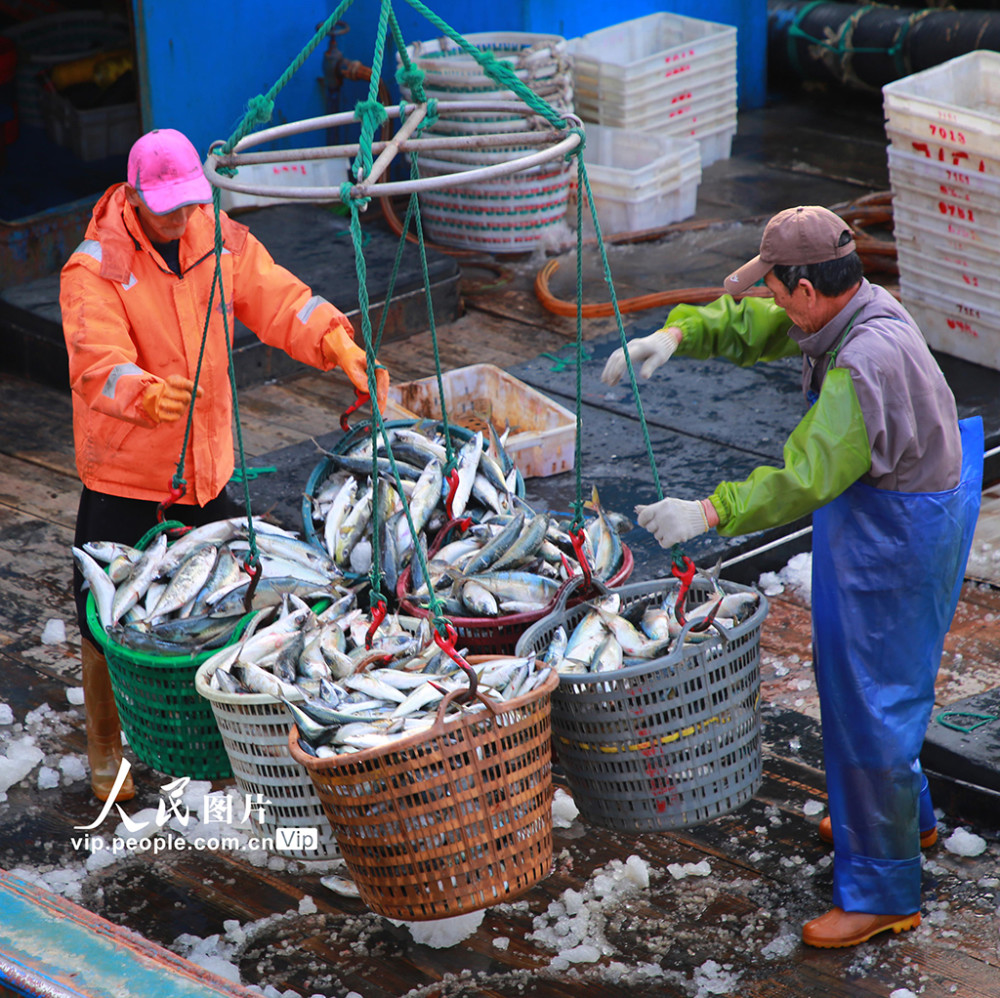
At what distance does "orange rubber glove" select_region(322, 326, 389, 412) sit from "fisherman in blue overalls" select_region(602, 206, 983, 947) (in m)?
0.69

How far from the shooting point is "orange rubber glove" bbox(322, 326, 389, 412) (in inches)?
149

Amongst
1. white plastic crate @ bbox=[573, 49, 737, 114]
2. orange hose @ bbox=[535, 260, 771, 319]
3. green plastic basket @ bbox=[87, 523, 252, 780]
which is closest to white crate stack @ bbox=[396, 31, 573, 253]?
white plastic crate @ bbox=[573, 49, 737, 114]

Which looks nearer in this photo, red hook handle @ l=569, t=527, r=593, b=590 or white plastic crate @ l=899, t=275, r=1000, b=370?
red hook handle @ l=569, t=527, r=593, b=590

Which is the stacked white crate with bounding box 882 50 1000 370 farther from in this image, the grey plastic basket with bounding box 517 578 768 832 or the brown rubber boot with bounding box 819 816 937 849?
the grey plastic basket with bounding box 517 578 768 832

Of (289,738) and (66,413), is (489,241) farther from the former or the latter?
(289,738)

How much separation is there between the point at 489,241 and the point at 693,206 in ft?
5.14

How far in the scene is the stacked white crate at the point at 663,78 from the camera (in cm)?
925

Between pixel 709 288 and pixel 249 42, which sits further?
pixel 249 42

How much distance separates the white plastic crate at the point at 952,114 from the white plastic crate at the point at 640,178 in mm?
2143

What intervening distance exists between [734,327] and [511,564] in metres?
0.88

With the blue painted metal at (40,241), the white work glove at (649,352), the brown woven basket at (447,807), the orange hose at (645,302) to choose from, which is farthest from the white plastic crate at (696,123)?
the brown woven basket at (447,807)

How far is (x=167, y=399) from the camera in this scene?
3541 mm

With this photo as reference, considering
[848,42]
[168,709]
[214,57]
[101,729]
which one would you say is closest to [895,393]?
[168,709]

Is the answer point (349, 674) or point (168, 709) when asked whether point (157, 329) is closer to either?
point (168, 709)
